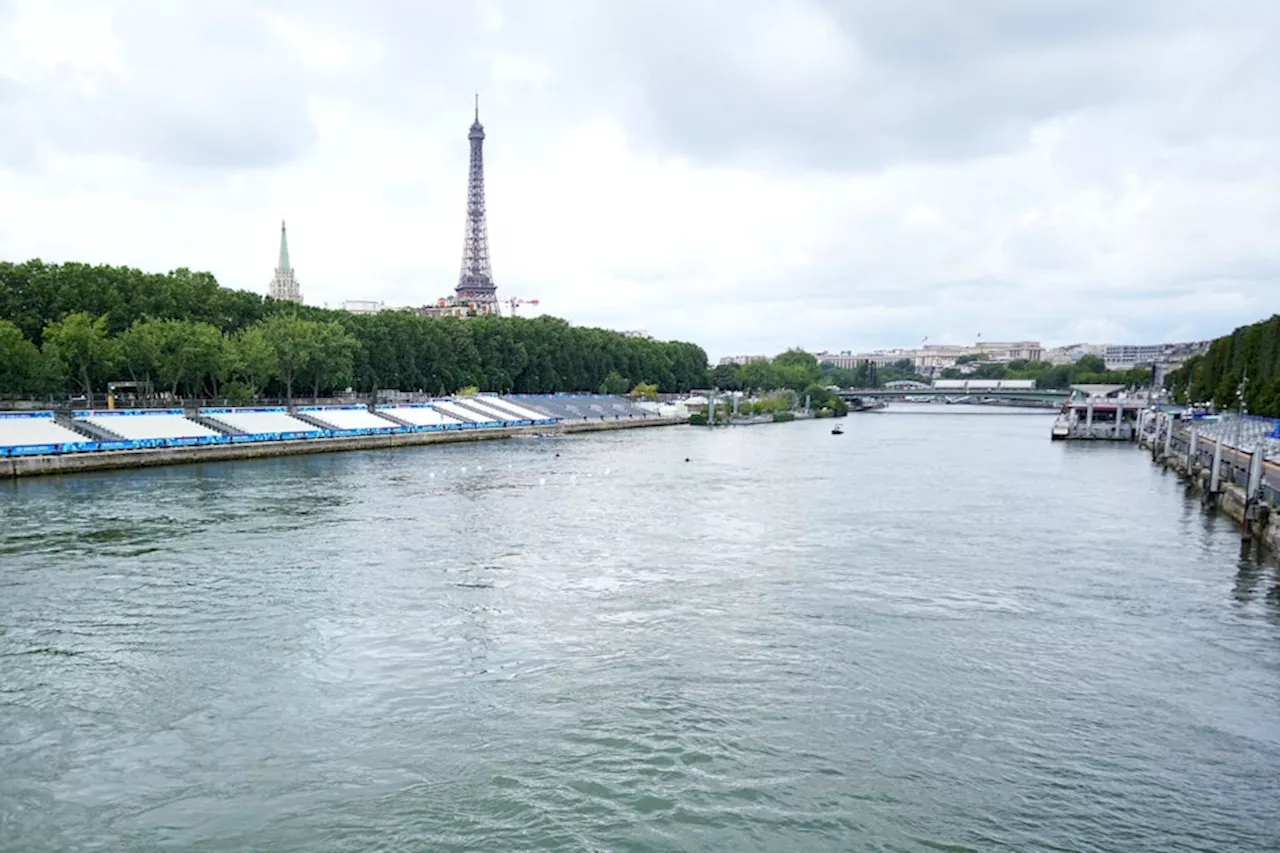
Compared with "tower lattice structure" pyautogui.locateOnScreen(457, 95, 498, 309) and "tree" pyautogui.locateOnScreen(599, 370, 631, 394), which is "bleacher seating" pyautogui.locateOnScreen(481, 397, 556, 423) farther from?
"tower lattice structure" pyautogui.locateOnScreen(457, 95, 498, 309)

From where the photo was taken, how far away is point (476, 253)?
148m

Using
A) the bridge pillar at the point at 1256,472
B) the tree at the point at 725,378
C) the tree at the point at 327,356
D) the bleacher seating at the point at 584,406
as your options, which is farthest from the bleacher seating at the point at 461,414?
the tree at the point at 725,378

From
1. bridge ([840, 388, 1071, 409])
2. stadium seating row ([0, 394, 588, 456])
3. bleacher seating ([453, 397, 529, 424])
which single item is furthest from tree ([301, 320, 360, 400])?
bridge ([840, 388, 1071, 409])

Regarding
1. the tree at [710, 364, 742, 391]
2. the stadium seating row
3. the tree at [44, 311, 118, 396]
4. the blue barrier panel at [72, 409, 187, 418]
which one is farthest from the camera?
the tree at [710, 364, 742, 391]

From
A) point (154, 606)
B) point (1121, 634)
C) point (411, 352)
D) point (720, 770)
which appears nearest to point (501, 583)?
point (154, 606)

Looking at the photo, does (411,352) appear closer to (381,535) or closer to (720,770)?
(381,535)

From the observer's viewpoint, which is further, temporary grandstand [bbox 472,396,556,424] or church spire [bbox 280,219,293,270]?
church spire [bbox 280,219,293,270]

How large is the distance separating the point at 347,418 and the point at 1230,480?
144ft

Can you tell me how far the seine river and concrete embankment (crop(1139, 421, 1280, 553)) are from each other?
54.8 inches

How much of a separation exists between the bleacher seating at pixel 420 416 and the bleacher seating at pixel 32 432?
68.7 ft

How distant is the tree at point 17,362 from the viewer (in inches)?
1676

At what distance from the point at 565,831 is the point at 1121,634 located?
11057 millimetres

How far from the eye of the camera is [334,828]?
8.80 meters

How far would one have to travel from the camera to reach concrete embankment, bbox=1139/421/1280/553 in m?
24.4
